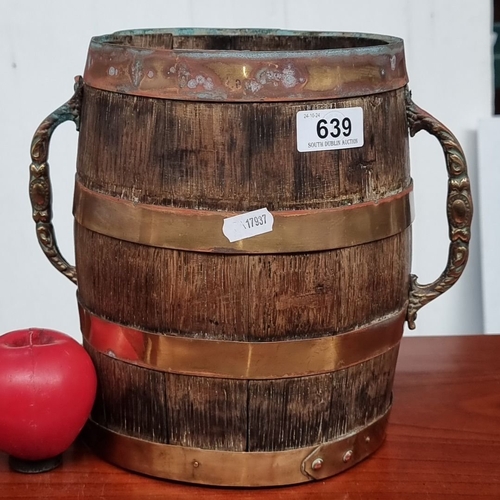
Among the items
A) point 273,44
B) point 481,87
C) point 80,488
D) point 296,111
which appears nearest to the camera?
point 296,111

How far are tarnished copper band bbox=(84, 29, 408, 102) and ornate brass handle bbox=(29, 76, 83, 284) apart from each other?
84 millimetres

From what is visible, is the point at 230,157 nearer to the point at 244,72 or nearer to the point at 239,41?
the point at 244,72

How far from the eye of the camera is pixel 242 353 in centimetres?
114

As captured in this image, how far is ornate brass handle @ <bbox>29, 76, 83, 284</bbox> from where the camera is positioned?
4.07 feet

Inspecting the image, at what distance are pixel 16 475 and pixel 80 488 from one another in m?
0.09

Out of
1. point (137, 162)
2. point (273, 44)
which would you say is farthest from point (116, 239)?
point (273, 44)

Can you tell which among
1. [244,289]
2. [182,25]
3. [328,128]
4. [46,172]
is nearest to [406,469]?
[244,289]

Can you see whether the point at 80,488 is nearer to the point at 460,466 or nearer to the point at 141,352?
the point at 141,352

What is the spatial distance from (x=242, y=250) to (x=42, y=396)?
30 centimetres

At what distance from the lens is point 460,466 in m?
1.25

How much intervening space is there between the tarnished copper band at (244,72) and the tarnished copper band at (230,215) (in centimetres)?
13

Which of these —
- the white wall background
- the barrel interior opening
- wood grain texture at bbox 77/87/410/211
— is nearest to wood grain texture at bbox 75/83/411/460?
wood grain texture at bbox 77/87/410/211

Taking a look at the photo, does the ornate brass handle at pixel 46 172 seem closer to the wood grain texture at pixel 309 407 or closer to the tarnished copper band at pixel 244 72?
the tarnished copper band at pixel 244 72

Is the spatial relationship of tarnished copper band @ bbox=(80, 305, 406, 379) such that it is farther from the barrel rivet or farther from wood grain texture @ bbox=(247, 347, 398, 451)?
the barrel rivet
